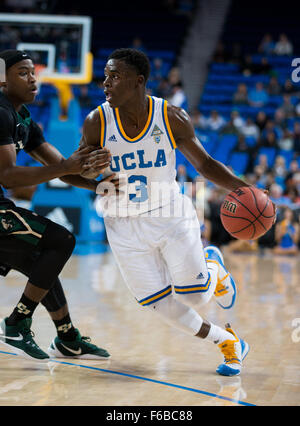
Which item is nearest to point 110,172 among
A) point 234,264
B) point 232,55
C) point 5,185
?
point 5,185

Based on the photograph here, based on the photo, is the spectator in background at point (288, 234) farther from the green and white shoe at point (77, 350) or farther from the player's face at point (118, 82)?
the player's face at point (118, 82)

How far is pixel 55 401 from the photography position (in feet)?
9.78

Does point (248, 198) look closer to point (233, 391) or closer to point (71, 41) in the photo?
point (233, 391)

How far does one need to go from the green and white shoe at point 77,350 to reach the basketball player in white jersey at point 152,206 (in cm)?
54

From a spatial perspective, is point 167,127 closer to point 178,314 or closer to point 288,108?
point 178,314

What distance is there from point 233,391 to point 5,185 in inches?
68.4

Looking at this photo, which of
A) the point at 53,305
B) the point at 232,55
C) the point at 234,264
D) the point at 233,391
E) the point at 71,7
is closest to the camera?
the point at 233,391

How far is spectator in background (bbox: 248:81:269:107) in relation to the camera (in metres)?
15.3

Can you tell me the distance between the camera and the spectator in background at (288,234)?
1102 cm

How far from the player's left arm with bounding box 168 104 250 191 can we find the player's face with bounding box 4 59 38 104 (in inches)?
34.6

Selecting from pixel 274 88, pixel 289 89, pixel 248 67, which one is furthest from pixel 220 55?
pixel 289 89

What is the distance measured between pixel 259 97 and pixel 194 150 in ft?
39.9

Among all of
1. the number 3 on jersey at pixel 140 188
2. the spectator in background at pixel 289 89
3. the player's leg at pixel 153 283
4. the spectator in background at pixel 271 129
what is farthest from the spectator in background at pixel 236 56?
the player's leg at pixel 153 283

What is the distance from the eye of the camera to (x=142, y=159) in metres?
3.67
